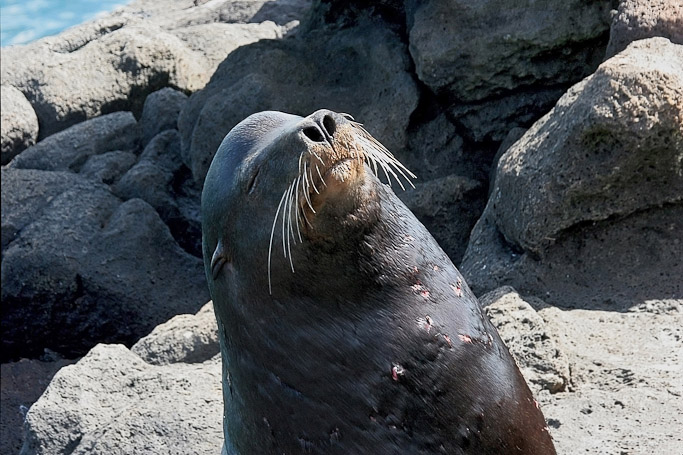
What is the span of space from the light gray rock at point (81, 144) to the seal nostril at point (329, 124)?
23.3 ft

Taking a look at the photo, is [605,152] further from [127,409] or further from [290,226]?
[127,409]

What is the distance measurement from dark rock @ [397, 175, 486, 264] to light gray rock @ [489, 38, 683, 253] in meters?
1.41

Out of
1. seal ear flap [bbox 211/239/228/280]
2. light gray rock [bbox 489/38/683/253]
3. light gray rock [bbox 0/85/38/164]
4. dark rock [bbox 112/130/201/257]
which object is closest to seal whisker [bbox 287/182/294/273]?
seal ear flap [bbox 211/239/228/280]

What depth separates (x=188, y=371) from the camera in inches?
211

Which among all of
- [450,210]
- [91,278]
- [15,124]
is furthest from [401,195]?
[15,124]

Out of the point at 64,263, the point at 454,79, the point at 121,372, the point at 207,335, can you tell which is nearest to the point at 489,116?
the point at 454,79

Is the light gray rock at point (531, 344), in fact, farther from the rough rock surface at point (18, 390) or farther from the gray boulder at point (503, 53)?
the rough rock surface at point (18, 390)

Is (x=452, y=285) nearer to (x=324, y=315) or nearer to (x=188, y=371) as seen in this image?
(x=324, y=315)

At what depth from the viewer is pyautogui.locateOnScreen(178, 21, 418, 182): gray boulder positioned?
713cm

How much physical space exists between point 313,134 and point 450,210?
12.9ft

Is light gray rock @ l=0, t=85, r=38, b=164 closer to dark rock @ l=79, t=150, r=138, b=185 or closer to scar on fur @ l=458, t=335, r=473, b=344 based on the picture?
dark rock @ l=79, t=150, r=138, b=185

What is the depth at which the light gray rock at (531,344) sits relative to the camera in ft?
14.3

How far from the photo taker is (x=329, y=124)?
9.41 feet

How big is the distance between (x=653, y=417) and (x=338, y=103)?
3.99m
